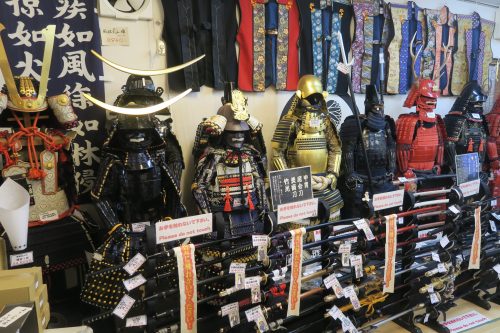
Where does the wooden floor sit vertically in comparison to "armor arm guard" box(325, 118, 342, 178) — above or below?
below

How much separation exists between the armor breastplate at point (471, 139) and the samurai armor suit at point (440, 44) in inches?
25.1

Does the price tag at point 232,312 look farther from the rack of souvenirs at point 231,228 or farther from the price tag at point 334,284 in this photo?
the price tag at point 334,284

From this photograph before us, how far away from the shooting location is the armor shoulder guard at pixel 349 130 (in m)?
2.95

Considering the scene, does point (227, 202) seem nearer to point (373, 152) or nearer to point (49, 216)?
point (49, 216)

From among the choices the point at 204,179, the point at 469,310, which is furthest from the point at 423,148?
the point at 204,179

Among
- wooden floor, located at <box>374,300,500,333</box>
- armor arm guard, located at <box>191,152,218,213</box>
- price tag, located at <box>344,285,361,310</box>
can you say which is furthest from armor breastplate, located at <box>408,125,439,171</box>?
armor arm guard, located at <box>191,152,218,213</box>

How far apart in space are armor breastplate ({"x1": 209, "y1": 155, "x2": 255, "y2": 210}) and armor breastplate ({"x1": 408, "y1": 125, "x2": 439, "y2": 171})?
1.68m

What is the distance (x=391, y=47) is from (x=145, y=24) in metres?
2.29

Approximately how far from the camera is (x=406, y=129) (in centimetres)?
325

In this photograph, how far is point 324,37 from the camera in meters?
3.22

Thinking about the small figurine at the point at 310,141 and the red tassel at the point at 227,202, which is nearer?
the red tassel at the point at 227,202

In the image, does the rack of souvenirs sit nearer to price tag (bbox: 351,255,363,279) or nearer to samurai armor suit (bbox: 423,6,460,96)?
price tag (bbox: 351,255,363,279)

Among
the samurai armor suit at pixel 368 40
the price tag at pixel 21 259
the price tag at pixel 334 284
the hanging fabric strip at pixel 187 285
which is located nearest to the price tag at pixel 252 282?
the hanging fabric strip at pixel 187 285

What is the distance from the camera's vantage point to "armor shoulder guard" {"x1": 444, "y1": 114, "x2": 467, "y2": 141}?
3504 mm
